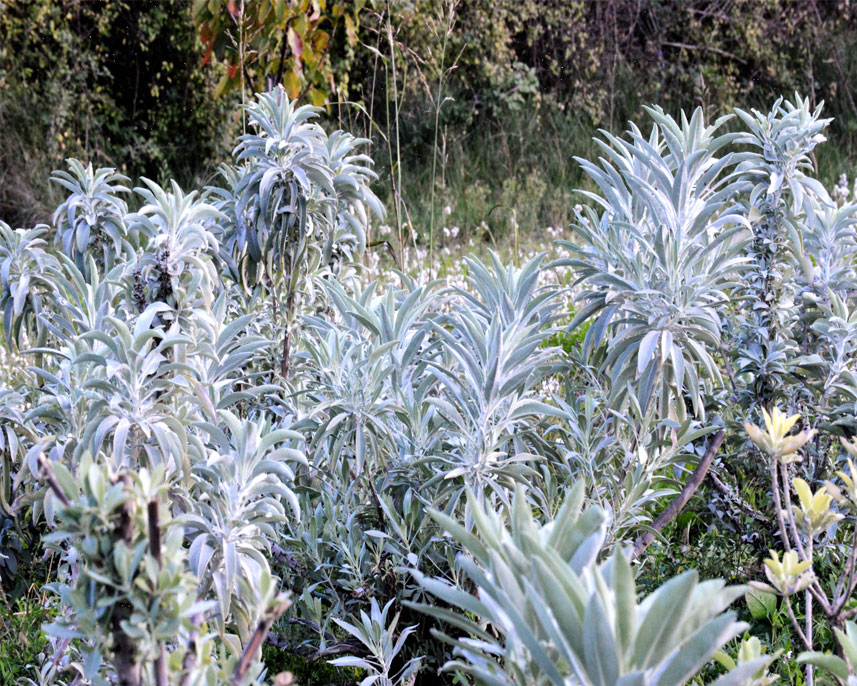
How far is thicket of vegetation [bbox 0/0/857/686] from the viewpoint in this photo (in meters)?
0.89

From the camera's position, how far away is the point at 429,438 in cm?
183

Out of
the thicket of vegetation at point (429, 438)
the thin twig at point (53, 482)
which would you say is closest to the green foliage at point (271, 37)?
the thicket of vegetation at point (429, 438)

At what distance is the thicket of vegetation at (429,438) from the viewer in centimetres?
89

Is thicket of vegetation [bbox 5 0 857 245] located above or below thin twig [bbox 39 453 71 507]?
above

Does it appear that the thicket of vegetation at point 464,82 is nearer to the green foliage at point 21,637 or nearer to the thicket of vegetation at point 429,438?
the thicket of vegetation at point 429,438

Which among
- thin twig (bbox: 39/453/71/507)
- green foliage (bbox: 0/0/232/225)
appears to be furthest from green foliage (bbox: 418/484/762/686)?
green foliage (bbox: 0/0/232/225)

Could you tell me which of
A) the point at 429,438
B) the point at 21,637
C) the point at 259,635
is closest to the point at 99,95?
the point at 21,637

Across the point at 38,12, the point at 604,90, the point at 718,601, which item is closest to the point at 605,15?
the point at 604,90

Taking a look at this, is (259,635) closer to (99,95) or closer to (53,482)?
(53,482)

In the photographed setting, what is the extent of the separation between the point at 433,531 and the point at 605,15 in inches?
305

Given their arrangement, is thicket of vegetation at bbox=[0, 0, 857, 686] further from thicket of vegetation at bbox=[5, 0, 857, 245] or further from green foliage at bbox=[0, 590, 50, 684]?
thicket of vegetation at bbox=[5, 0, 857, 245]

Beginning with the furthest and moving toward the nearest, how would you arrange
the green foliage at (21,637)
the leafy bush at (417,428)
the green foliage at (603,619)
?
the green foliage at (21,637) → the leafy bush at (417,428) → the green foliage at (603,619)

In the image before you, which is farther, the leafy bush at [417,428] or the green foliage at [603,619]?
the leafy bush at [417,428]

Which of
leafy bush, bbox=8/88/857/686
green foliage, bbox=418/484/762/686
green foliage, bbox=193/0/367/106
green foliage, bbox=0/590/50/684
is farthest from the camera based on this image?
green foliage, bbox=193/0/367/106
